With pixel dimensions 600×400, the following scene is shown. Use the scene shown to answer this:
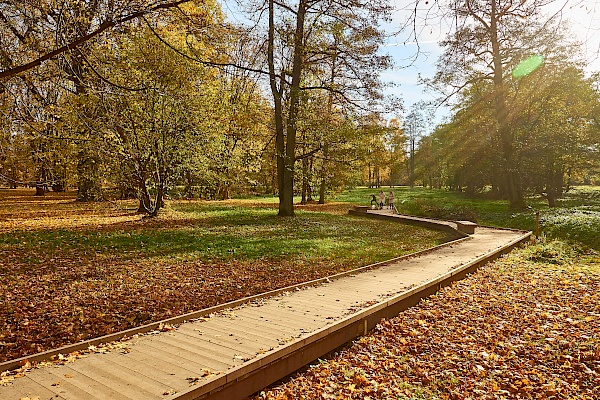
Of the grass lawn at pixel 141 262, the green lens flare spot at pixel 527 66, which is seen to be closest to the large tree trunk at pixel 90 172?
the grass lawn at pixel 141 262

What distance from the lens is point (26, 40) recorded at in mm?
6445

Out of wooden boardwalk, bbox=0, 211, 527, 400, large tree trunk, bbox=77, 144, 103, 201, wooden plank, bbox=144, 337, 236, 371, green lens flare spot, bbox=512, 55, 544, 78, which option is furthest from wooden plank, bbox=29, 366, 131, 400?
green lens flare spot, bbox=512, 55, 544, 78

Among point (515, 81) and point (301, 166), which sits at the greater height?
point (515, 81)

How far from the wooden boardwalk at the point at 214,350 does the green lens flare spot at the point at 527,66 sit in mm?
19511

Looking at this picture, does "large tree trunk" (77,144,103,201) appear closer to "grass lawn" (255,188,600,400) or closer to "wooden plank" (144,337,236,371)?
"wooden plank" (144,337,236,371)

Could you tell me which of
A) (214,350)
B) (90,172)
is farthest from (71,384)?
(90,172)

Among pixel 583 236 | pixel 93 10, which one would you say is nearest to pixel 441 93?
pixel 583 236

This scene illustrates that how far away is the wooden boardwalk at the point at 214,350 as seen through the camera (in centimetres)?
341

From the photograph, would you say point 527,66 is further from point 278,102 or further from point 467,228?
point 278,102

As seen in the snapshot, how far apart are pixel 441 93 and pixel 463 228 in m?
10.8

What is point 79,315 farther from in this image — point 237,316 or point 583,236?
point 583,236

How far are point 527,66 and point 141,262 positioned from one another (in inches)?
875

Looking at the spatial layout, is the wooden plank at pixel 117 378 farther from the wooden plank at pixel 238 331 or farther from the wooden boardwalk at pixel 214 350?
the wooden plank at pixel 238 331

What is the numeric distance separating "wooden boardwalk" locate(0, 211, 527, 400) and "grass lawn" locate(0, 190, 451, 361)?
4.71ft
